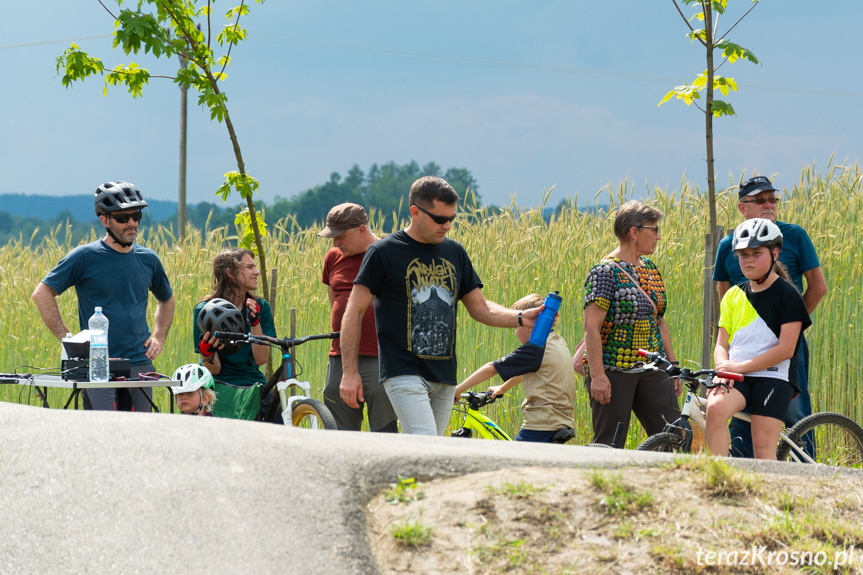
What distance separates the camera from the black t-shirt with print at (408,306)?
4.82 metres

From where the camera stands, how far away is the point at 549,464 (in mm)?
3875

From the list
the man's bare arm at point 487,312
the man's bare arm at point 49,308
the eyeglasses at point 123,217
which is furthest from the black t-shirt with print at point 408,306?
the man's bare arm at point 49,308

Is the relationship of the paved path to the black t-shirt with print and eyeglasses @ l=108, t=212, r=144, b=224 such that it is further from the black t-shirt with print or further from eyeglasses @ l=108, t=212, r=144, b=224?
eyeglasses @ l=108, t=212, r=144, b=224

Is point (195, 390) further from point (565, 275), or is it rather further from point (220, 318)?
point (565, 275)

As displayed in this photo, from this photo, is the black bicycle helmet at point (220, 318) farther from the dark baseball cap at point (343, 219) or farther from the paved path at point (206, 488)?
the paved path at point (206, 488)

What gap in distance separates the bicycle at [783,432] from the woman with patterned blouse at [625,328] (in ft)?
0.51

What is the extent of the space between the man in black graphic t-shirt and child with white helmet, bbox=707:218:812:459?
156 cm

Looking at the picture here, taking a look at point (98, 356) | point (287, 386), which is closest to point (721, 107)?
point (287, 386)

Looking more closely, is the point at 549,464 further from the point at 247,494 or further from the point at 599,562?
the point at 247,494

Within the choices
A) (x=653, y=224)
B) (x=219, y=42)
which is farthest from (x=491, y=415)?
(x=219, y=42)

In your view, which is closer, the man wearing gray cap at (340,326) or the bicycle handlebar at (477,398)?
the man wearing gray cap at (340,326)

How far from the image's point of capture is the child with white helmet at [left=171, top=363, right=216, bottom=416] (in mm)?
5707

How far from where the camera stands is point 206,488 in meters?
3.61

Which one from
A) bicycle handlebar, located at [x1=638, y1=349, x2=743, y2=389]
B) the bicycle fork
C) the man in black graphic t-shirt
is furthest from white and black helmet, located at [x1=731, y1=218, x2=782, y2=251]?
the bicycle fork
